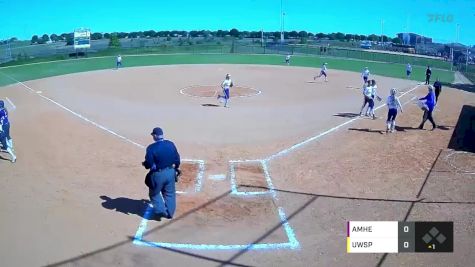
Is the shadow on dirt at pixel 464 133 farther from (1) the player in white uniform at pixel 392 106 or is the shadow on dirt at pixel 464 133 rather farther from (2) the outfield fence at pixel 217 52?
(2) the outfield fence at pixel 217 52

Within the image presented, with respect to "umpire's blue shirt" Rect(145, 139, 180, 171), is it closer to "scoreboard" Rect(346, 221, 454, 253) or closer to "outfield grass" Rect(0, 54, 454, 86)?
"scoreboard" Rect(346, 221, 454, 253)

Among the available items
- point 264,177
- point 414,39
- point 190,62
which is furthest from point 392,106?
point 414,39

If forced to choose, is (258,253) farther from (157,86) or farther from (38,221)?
(157,86)

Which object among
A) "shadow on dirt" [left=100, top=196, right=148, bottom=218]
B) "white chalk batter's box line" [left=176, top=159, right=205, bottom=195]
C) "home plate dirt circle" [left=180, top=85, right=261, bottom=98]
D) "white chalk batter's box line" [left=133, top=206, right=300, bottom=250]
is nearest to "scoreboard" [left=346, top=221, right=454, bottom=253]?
"white chalk batter's box line" [left=133, top=206, right=300, bottom=250]

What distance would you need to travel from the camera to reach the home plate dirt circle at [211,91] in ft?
86.1

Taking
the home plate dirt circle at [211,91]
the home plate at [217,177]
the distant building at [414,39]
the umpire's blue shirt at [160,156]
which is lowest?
the home plate at [217,177]

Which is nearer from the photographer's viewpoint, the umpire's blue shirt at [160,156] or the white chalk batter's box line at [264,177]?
the umpire's blue shirt at [160,156]

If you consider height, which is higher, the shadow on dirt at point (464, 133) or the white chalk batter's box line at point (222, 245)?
the shadow on dirt at point (464, 133)

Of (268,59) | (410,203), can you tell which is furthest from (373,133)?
(268,59)

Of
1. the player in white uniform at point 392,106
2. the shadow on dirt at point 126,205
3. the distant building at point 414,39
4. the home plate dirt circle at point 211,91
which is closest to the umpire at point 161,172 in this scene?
the shadow on dirt at point 126,205

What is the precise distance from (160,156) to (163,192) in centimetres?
79

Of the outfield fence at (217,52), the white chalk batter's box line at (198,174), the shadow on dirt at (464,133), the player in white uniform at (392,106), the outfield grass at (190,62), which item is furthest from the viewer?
the outfield fence at (217,52)

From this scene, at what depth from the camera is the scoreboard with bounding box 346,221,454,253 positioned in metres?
6.81

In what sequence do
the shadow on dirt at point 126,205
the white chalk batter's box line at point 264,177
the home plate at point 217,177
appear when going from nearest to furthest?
the shadow on dirt at point 126,205 → the white chalk batter's box line at point 264,177 → the home plate at point 217,177
